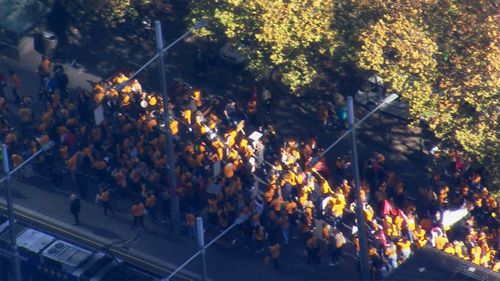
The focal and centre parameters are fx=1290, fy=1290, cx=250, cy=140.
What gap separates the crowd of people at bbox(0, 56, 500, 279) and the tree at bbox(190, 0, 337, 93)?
6.88 feet

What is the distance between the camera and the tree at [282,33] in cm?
4053

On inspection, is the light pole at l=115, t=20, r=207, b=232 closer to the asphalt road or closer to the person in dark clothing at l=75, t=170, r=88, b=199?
the asphalt road

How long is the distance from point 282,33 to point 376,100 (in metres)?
5.37

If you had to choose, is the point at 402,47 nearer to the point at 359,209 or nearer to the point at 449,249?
the point at 449,249

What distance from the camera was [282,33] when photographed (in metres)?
40.5

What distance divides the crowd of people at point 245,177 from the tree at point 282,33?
2096 mm

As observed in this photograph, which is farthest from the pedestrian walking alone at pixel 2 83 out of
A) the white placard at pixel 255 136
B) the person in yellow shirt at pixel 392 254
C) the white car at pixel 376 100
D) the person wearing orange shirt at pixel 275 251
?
the person in yellow shirt at pixel 392 254

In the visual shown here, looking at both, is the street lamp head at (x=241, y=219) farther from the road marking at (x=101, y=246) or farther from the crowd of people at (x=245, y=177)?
the road marking at (x=101, y=246)

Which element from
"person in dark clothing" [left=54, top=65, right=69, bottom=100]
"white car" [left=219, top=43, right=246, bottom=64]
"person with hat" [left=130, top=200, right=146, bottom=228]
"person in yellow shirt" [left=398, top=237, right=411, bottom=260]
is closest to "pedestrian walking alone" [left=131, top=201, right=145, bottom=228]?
"person with hat" [left=130, top=200, right=146, bottom=228]

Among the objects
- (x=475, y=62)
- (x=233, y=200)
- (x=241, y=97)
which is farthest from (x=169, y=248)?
(x=475, y=62)

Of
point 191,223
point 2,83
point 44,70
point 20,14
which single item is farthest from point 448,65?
point 20,14

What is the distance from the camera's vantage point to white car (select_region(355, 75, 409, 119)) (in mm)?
44062

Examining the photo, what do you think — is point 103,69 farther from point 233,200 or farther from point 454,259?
point 454,259

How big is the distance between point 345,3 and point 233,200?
7.62m
